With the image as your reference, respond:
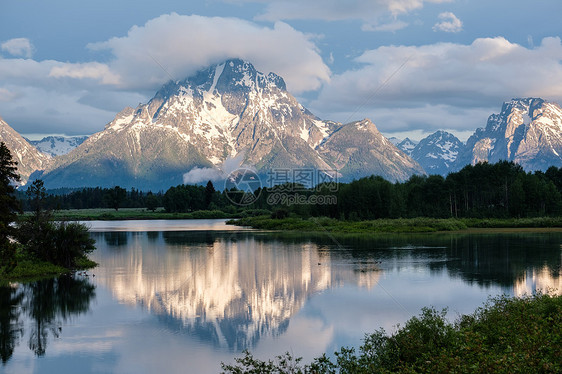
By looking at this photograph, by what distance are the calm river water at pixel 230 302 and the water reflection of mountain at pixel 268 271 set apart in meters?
0.13

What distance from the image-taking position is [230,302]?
119 feet

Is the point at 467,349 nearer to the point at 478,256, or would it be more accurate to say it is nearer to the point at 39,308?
the point at 39,308

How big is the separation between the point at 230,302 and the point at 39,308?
11857 millimetres

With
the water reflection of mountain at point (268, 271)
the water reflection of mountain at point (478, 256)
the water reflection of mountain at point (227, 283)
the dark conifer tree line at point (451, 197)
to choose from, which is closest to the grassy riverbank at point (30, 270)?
the water reflection of mountain at point (227, 283)

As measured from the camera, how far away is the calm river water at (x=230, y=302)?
2488 cm

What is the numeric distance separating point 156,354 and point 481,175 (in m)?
117

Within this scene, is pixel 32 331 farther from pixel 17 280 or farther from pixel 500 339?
pixel 500 339

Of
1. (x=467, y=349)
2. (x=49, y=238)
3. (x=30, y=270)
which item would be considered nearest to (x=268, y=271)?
(x=49, y=238)

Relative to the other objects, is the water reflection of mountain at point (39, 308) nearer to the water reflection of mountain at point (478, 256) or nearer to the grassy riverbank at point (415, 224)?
the water reflection of mountain at point (478, 256)

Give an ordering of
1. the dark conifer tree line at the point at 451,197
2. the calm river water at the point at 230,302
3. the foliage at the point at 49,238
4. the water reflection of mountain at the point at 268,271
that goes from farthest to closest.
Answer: the dark conifer tree line at the point at 451,197 → the foliage at the point at 49,238 → the water reflection of mountain at the point at 268,271 → the calm river water at the point at 230,302

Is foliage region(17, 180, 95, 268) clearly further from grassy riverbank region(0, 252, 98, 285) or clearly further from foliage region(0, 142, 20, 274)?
foliage region(0, 142, 20, 274)

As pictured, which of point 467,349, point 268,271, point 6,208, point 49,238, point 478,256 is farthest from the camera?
point 478,256

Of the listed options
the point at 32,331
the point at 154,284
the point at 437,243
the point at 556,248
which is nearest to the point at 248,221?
the point at 437,243

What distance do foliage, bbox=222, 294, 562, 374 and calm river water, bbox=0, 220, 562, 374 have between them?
4.52 meters
